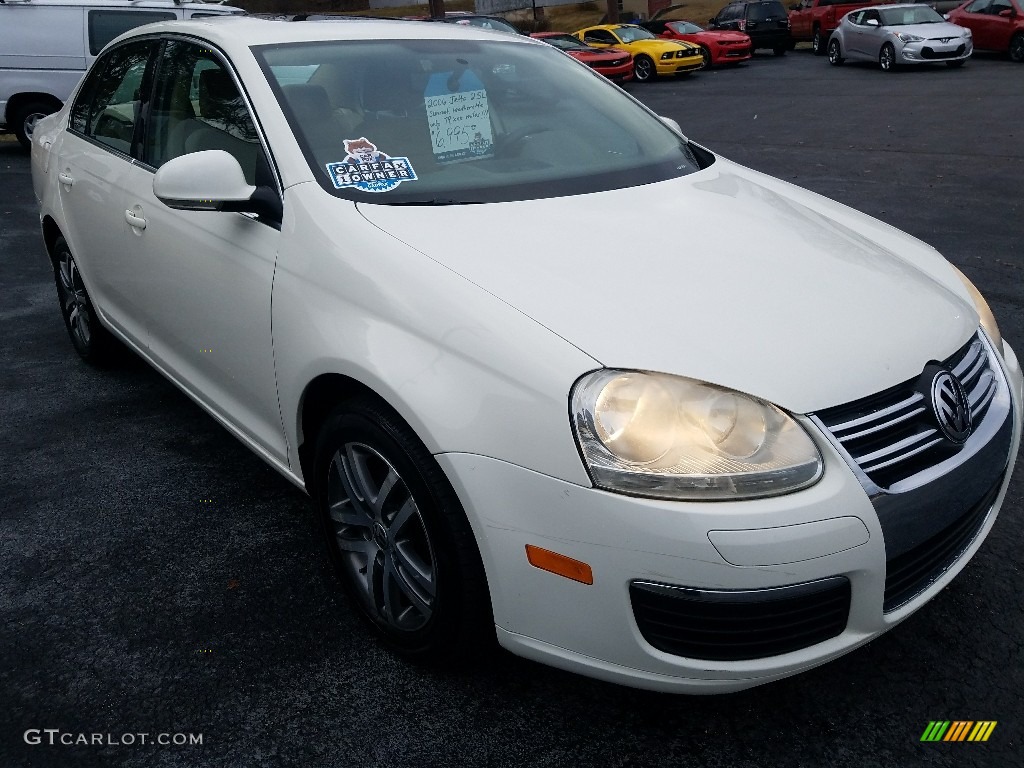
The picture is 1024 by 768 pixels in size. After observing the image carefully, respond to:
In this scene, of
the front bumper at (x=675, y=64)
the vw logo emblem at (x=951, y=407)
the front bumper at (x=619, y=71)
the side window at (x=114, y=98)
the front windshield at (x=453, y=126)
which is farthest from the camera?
the front bumper at (x=675, y=64)

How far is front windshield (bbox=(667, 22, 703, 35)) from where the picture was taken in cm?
2266

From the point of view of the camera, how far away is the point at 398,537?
236 centimetres

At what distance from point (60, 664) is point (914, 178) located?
26.9 feet

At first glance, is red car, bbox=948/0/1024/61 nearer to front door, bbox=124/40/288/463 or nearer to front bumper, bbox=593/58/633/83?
front bumper, bbox=593/58/633/83

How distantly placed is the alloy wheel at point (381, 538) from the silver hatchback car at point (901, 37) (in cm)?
1912

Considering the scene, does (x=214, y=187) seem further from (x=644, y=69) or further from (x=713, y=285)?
(x=644, y=69)

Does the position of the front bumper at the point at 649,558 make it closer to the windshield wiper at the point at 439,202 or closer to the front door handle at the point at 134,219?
the windshield wiper at the point at 439,202

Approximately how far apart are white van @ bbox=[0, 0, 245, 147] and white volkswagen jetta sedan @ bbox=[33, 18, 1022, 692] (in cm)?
889

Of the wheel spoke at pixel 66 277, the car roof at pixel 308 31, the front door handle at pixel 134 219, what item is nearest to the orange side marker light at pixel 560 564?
the car roof at pixel 308 31

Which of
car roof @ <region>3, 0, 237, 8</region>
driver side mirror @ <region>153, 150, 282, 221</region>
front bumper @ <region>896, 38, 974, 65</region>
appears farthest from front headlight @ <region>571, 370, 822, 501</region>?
front bumper @ <region>896, 38, 974, 65</region>

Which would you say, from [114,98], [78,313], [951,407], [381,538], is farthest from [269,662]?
[78,313]

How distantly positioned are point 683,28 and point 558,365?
903 inches

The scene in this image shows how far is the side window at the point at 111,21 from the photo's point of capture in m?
10.9

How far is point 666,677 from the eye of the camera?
78.5 inches
